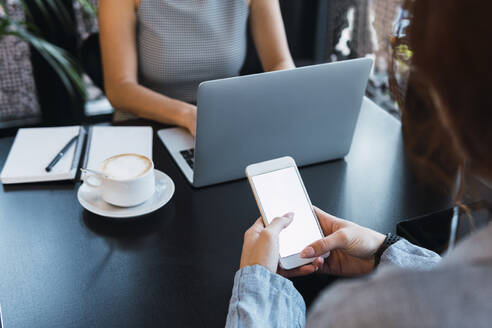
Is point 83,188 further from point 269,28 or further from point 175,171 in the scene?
point 269,28

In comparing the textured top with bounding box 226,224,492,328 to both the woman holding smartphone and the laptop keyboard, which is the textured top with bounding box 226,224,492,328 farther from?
the laptop keyboard

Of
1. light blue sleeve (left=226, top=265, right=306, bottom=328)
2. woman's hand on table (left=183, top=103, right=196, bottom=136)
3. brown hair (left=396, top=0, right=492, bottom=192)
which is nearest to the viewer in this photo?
brown hair (left=396, top=0, right=492, bottom=192)

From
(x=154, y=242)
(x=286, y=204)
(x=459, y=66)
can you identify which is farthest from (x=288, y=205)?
(x=459, y=66)

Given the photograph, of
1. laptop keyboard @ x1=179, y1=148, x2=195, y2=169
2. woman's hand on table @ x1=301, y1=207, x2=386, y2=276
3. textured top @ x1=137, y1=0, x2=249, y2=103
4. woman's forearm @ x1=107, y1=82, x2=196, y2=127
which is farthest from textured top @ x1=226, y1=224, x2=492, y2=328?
textured top @ x1=137, y1=0, x2=249, y2=103

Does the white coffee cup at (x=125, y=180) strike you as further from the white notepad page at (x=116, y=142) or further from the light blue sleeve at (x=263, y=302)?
the light blue sleeve at (x=263, y=302)

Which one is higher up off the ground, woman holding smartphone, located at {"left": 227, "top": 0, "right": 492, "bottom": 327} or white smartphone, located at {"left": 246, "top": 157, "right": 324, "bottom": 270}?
woman holding smartphone, located at {"left": 227, "top": 0, "right": 492, "bottom": 327}

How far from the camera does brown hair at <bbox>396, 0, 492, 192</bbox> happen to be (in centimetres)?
Answer: 34

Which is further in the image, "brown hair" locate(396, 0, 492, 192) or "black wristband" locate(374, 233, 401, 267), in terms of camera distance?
"black wristband" locate(374, 233, 401, 267)

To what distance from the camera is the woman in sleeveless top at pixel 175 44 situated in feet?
4.44

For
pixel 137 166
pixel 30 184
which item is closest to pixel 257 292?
pixel 137 166

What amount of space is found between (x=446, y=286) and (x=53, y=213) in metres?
0.74

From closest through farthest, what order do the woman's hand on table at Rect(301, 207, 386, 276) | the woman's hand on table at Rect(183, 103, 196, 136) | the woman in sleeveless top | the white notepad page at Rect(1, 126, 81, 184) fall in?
the woman's hand on table at Rect(301, 207, 386, 276), the white notepad page at Rect(1, 126, 81, 184), the woman's hand on table at Rect(183, 103, 196, 136), the woman in sleeveless top

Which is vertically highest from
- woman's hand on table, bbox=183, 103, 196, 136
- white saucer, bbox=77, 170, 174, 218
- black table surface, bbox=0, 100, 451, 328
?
woman's hand on table, bbox=183, 103, 196, 136

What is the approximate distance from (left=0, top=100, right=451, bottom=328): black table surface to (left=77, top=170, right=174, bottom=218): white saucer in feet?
0.06
